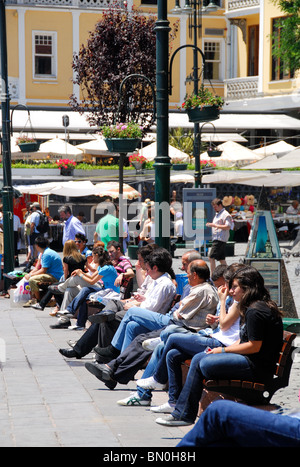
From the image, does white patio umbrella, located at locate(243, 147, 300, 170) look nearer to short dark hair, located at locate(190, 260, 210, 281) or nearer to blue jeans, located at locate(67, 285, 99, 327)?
blue jeans, located at locate(67, 285, 99, 327)

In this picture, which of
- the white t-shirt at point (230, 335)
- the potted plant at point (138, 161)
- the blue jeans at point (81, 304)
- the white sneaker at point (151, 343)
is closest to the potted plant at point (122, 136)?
the blue jeans at point (81, 304)

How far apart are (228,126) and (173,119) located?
224cm

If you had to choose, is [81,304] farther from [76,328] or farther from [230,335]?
[230,335]

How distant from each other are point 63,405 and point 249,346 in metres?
2.07

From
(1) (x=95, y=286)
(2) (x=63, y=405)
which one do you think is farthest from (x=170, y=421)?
(1) (x=95, y=286)

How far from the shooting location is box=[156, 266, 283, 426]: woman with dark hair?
7113 mm

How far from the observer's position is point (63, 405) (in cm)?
834

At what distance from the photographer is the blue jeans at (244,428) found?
195 inches

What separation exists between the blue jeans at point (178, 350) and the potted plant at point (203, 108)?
7014 mm

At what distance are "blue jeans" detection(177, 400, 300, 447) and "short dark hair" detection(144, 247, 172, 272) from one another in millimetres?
4554

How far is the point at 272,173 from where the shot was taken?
29188 millimetres

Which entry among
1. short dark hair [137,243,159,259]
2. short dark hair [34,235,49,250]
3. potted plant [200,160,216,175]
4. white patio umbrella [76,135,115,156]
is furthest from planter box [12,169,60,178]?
short dark hair [137,243,159,259]

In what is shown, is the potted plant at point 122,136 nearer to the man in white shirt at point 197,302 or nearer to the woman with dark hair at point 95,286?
the woman with dark hair at point 95,286

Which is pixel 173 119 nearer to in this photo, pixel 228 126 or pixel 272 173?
pixel 228 126
